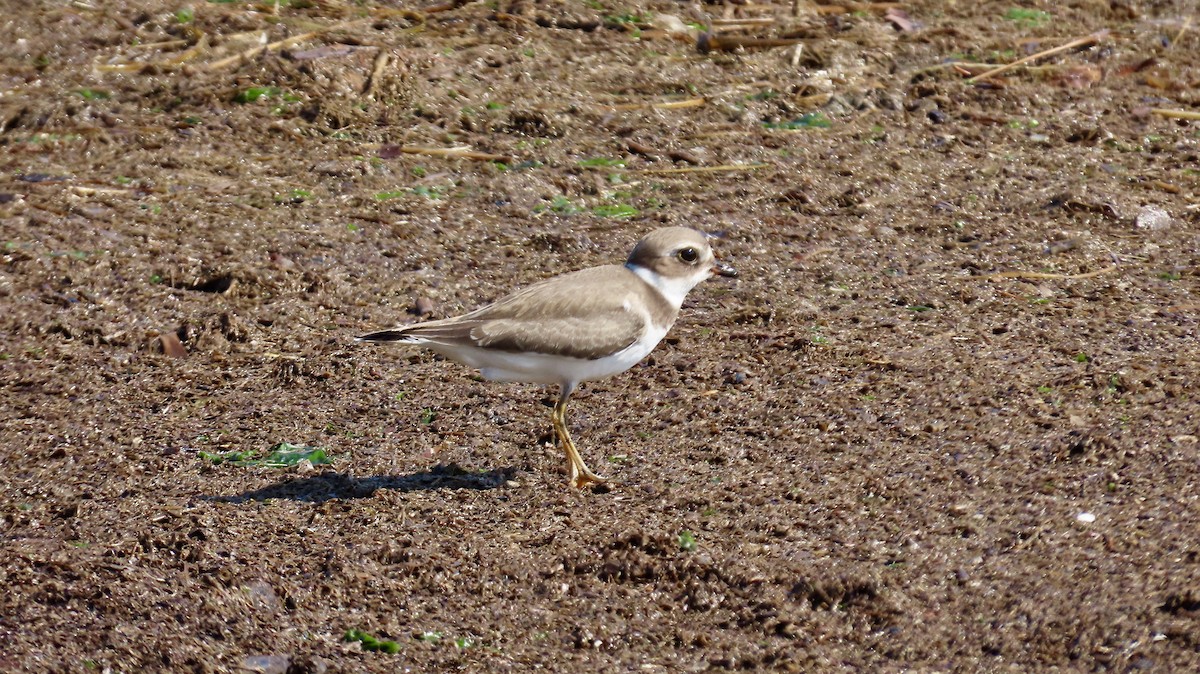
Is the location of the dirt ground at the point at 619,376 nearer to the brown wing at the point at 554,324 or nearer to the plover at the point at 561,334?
the plover at the point at 561,334

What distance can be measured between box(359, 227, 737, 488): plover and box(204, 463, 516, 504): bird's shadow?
358mm

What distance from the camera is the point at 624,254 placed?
7.12m

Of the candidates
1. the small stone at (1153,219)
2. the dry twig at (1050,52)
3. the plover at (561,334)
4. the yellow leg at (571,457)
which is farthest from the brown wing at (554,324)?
the dry twig at (1050,52)

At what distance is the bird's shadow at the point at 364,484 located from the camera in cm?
522

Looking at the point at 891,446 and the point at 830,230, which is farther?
the point at 830,230

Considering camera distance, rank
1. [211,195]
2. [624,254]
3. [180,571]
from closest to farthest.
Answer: [180,571] < [624,254] < [211,195]

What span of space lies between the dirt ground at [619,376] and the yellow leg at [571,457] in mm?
76

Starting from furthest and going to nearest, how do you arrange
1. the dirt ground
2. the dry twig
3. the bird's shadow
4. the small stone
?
the dry twig
the small stone
the bird's shadow
the dirt ground

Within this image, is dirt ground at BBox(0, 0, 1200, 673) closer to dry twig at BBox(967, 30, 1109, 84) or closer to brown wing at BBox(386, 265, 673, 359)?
dry twig at BBox(967, 30, 1109, 84)

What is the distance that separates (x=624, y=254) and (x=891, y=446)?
2.19 meters

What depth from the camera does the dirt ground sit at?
4445mm

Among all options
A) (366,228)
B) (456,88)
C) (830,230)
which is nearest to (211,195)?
(366,228)

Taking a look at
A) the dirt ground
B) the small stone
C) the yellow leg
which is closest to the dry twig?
the dirt ground

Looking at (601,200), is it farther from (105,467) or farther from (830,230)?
(105,467)
